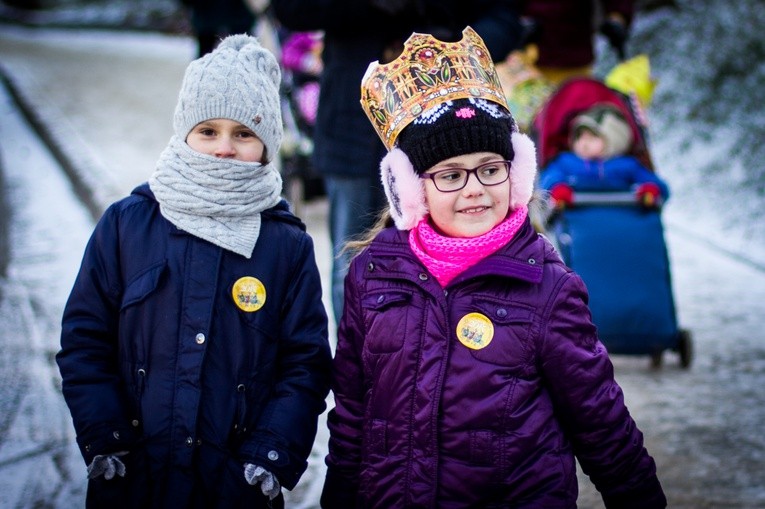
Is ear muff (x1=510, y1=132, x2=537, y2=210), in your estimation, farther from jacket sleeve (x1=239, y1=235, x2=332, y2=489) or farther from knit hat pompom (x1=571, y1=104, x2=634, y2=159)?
knit hat pompom (x1=571, y1=104, x2=634, y2=159)

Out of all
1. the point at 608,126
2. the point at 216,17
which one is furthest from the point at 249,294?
the point at 216,17

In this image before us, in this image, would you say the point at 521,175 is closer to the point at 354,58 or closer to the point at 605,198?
the point at 354,58

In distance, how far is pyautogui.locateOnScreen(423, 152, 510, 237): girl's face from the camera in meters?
2.35

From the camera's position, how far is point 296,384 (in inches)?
98.5

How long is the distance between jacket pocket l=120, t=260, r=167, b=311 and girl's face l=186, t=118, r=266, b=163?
33cm

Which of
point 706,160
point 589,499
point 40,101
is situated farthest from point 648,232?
point 40,101

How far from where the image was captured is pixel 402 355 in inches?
90.1

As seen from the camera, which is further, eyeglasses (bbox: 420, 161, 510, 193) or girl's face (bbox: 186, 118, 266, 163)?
girl's face (bbox: 186, 118, 266, 163)

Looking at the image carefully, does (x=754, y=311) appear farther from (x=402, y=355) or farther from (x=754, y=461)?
(x=402, y=355)

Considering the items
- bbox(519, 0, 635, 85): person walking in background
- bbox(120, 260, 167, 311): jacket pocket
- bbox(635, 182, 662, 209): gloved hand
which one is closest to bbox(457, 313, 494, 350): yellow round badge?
bbox(120, 260, 167, 311): jacket pocket

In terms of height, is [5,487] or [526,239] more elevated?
[526,239]

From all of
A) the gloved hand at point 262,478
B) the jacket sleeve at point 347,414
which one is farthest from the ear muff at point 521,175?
the gloved hand at point 262,478

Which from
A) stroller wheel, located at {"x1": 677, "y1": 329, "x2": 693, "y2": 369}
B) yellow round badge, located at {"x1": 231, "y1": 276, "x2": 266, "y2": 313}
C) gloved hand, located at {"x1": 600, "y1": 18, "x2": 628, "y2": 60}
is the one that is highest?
gloved hand, located at {"x1": 600, "y1": 18, "x2": 628, "y2": 60}

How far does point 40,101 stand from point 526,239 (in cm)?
1062
